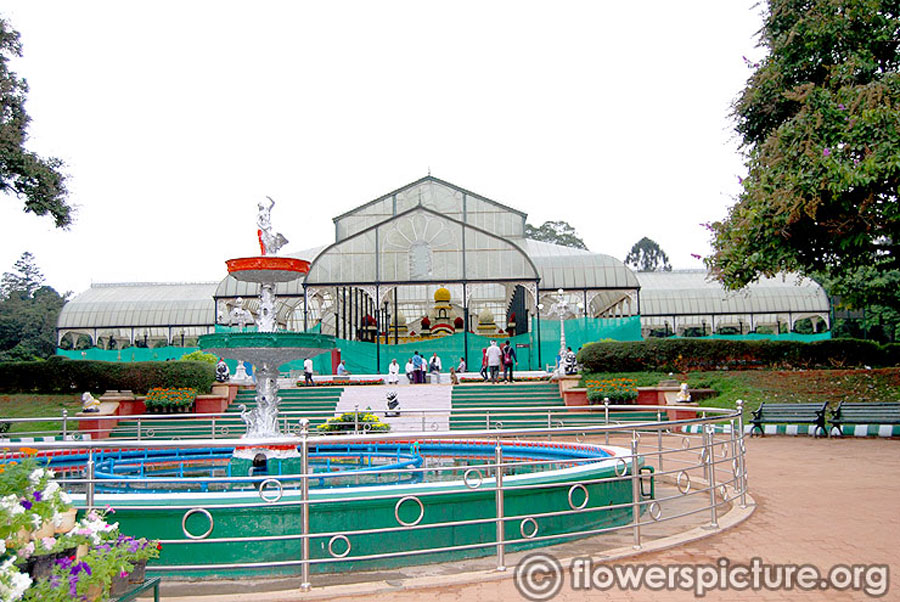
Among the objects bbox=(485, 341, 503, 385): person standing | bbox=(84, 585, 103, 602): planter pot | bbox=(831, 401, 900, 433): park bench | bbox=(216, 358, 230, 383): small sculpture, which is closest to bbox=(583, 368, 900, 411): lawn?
bbox=(831, 401, 900, 433): park bench

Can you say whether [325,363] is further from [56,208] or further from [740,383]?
[740,383]

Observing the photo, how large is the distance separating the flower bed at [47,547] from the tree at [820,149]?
1611cm

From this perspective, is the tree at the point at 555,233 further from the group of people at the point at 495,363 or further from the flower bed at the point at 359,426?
the flower bed at the point at 359,426

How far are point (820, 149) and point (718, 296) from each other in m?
34.7

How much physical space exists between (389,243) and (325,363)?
6394mm

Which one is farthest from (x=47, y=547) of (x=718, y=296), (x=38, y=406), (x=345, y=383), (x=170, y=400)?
(x=718, y=296)

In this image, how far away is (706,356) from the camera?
2550 centimetres

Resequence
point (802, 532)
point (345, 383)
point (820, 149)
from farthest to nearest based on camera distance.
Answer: point (345, 383)
point (820, 149)
point (802, 532)

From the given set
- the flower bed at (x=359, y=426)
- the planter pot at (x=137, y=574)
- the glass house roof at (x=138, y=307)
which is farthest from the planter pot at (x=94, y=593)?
the glass house roof at (x=138, y=307)

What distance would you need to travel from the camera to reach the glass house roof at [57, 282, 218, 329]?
4753 cm

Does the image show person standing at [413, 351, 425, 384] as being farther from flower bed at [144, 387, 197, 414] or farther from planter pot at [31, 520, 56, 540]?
planter pot at [31, 520, 56, 540]

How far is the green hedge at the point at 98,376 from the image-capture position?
77.3 feet

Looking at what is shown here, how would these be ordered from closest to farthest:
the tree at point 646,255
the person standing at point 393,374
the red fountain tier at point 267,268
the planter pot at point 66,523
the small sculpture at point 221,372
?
the planter pot at point 66,523 < the red fountain tier at point 267,268 < the small sculpture at point 221,372 < the person standing at point 393,374 < the tree at point 646,255

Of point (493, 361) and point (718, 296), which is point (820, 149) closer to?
point (493, 361)
